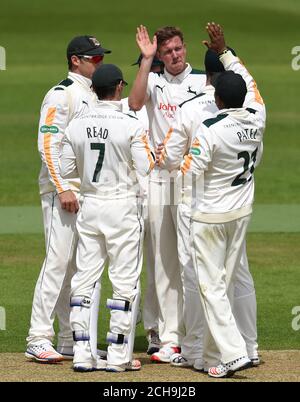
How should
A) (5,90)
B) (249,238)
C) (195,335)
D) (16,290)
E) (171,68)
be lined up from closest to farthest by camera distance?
(195,335) → (171,68) → (16,290) → (249,238) → (5,90)

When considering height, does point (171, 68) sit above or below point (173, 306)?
above

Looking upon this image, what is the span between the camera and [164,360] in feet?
28.0

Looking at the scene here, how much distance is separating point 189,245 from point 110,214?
0.64 m

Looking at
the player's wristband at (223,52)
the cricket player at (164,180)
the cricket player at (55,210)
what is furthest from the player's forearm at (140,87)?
the player's wristband at (223,52)

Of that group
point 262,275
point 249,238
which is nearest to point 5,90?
point 249,238

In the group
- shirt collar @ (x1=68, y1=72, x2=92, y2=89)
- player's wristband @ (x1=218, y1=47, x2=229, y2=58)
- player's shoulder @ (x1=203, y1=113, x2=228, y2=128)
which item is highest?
player's wristband @ (x1=218, y1=47, x2=229, y2=58)

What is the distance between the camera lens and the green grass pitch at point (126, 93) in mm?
11023

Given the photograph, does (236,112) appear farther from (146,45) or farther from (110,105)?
(146,45)

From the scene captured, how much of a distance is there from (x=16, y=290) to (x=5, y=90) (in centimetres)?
1770

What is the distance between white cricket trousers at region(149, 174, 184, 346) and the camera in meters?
8.73

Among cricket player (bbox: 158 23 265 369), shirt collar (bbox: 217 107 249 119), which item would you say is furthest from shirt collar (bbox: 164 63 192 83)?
shirt collar (bbox: 217 107 249 119)

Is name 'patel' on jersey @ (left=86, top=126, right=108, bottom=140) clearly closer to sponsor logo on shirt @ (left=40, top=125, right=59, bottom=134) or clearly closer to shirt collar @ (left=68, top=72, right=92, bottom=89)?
sponsor logo on shirt @ (left=40, top=125, right=59, bottom=134)

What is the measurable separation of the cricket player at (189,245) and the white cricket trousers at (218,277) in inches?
14.2
